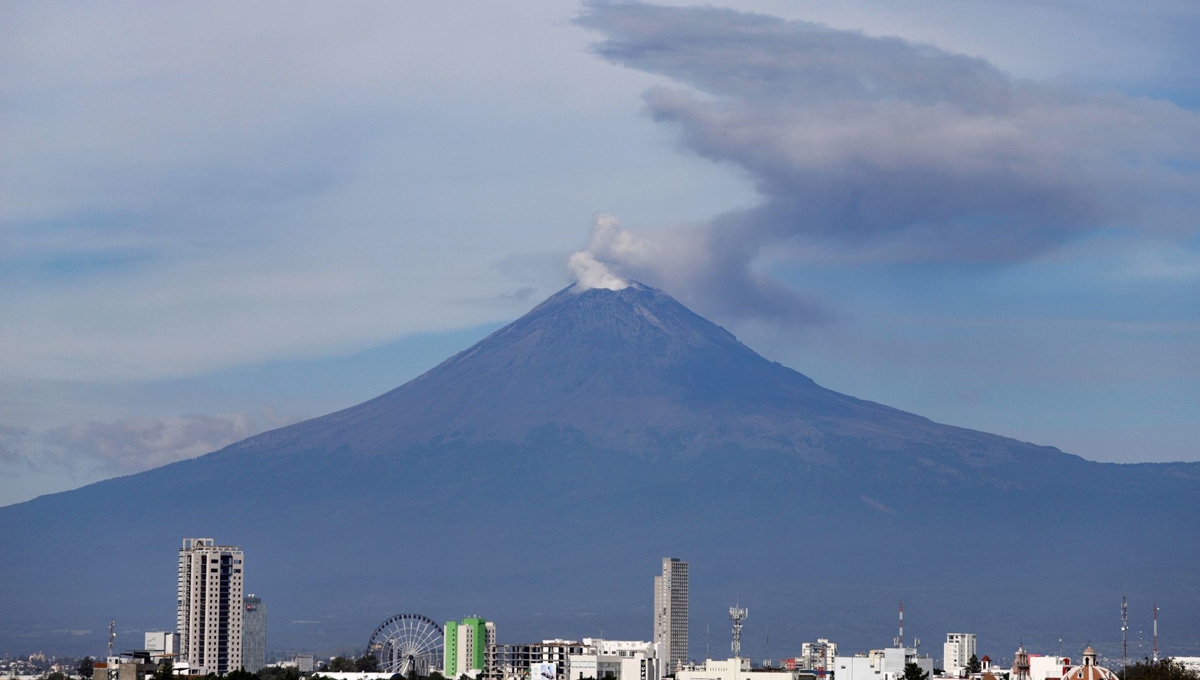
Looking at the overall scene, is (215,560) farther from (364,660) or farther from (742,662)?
(742,662)

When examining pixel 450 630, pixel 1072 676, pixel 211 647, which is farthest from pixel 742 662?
pixel 1072 676

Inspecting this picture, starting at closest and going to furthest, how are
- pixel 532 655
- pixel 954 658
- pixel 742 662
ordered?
pixel 742 662, pixel 532 655, pixel 954 658

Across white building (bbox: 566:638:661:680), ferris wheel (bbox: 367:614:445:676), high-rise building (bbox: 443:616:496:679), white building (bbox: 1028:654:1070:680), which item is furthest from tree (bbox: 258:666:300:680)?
white building (bbox: 1028:654:1070:680)

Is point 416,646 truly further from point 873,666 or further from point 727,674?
point 873,666

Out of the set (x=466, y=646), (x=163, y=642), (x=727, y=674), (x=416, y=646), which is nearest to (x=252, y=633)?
(x=163, y=642)

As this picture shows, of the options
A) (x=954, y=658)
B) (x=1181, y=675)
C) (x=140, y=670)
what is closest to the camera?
(x=1181, y=675)

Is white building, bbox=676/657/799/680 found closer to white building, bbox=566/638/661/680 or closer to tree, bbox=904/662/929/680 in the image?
white building, bbox=566/638/661/680
